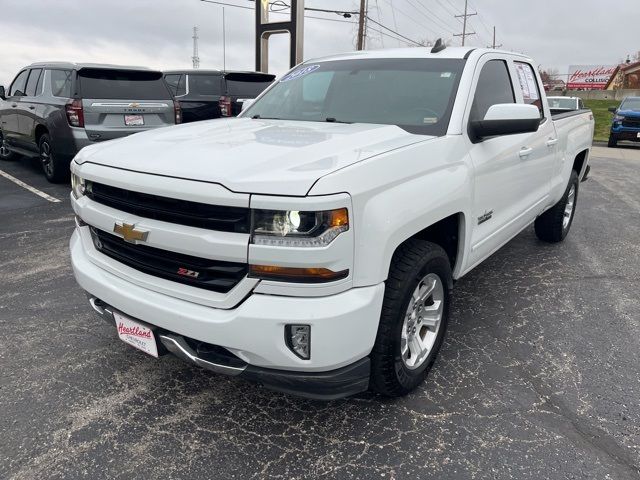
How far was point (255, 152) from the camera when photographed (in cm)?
248

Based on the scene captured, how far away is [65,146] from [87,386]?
588 cm

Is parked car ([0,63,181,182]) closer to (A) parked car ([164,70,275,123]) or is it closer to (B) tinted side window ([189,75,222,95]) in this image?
(A) parked car ([164,70,275,123])

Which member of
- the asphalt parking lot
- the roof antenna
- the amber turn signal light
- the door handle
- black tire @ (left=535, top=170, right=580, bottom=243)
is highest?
the roof antenna

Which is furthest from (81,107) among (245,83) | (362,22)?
(362,22)

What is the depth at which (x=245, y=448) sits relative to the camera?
2461mm

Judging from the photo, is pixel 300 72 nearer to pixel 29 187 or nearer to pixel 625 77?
pixel 29 187

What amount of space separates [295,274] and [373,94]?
1.93 metres

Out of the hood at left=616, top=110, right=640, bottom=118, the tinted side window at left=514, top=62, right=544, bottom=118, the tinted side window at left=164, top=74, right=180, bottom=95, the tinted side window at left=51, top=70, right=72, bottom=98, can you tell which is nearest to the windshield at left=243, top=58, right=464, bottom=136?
the tinted side window at left=514, top=62, right=544, bottom=118

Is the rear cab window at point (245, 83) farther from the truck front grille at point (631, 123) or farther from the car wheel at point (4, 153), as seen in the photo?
the truck front grille at point (631, 123)

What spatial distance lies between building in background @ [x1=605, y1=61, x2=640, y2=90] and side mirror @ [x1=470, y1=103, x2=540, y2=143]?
72.1 metres

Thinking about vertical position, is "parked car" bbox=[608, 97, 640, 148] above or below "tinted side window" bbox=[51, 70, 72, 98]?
below

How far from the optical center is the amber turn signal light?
2100 mm

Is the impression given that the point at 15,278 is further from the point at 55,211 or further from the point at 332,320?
the point at 332,320

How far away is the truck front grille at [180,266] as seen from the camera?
221 centimetres
